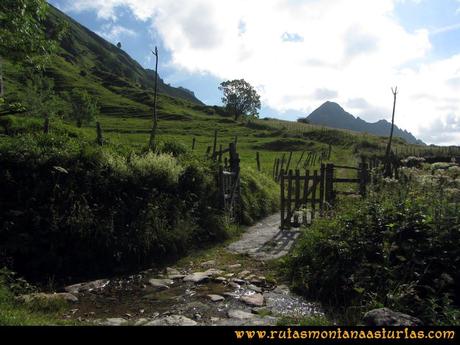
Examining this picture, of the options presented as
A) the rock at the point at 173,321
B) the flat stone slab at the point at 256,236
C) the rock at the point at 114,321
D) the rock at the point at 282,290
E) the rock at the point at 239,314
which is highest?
the flat stone slab at the point at 256,236

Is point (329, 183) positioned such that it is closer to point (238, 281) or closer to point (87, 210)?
point (238, 281)

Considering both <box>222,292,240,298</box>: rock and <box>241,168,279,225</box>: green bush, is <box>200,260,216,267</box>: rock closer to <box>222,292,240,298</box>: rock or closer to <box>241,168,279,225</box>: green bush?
<box>222,292,240,298</box>: rock

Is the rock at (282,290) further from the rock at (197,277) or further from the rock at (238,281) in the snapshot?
the rock at (197,277)

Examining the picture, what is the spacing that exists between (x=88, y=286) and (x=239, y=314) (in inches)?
138

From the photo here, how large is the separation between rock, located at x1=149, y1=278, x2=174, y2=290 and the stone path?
2729 millimetres

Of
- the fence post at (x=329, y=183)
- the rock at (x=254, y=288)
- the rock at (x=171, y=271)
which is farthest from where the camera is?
the fence post at (x=329, y=183)

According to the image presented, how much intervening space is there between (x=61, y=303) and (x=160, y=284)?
2.10 metres

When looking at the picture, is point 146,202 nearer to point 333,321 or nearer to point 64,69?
point 333,321

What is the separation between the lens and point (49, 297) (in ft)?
24.6

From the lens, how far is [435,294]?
6.73m

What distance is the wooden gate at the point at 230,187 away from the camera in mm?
14008

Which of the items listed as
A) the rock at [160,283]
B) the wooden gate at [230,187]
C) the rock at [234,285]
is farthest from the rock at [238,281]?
the wooden gate at [230,187]

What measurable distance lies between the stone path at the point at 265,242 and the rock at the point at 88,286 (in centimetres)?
388
